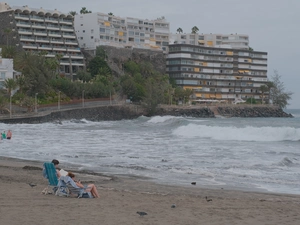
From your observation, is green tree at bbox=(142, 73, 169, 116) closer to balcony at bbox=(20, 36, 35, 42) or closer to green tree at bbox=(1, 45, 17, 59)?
balcony at bbox=(20, 36, 35, 42)

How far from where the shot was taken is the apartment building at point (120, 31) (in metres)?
118

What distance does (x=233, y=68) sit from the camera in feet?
450

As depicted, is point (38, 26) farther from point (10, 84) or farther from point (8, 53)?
point (10, 84)

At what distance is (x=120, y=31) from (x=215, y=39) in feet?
118

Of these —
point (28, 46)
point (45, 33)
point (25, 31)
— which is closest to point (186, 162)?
point (28, 46)

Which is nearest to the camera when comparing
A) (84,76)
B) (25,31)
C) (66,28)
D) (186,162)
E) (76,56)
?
(186,162)

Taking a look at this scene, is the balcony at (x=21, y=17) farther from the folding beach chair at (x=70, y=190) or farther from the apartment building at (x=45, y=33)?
the folding beach chair at (x=70, y=190)

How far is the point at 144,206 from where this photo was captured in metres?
12.4

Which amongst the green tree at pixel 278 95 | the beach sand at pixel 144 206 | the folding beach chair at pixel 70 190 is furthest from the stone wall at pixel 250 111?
the folding beach chair at pixel 70 190

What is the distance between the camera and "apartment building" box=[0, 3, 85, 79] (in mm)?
103688

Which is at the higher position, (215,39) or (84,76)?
(215,39)

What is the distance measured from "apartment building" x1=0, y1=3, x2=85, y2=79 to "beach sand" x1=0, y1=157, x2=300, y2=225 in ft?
288

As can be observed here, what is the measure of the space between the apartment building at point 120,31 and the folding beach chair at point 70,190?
3999 inches

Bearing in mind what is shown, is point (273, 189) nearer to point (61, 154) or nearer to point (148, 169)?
point (148, 169)
